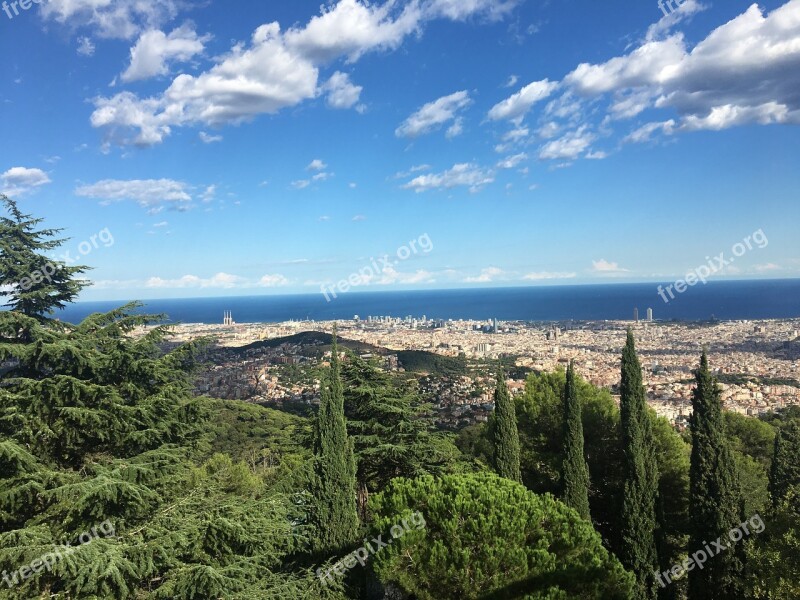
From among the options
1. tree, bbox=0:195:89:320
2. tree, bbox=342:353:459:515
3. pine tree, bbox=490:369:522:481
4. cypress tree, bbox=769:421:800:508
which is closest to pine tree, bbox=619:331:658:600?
pine tree, bbox=490:369:522:481

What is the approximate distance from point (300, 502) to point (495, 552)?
388 centimetres

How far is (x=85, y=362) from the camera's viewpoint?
273 inches

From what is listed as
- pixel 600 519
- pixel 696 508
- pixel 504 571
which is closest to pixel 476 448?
pixel 600 519

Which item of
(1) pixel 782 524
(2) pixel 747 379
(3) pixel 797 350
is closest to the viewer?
(1) pixel 782 524

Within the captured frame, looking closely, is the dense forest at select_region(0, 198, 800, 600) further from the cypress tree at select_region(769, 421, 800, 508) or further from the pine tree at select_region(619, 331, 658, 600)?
the cypress tree at select_region(769, 421, 800, 508)

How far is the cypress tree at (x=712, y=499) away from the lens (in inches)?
410

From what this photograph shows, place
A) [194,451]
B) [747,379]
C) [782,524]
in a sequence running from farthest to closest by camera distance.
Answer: [747,379], [782,524], [194,451]

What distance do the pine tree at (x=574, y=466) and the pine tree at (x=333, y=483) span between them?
19.1 ft

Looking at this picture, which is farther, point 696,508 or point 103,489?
point 696,508

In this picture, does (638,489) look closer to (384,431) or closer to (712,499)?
(712,499)

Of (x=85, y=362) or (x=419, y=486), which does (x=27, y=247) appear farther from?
(x=419, y=486)

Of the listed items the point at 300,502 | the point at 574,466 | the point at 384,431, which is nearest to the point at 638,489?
the point at 574,466

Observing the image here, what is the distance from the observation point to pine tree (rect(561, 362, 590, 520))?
12.1m

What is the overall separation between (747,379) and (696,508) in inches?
1222
